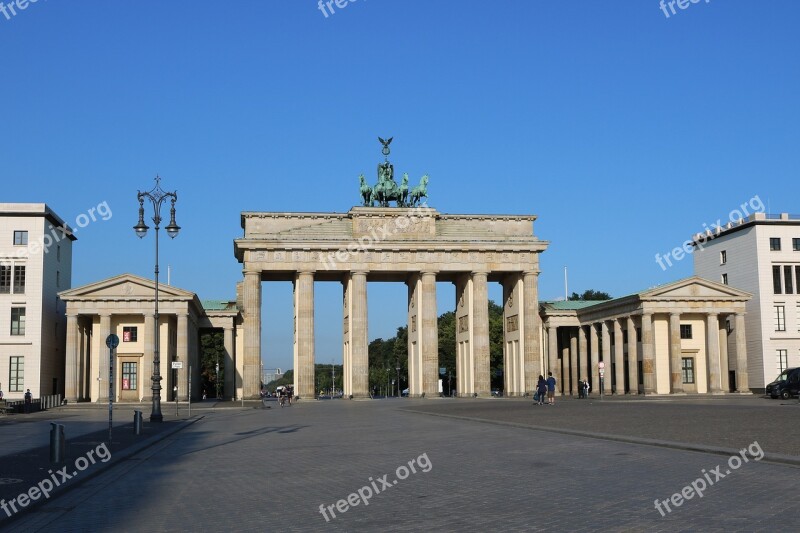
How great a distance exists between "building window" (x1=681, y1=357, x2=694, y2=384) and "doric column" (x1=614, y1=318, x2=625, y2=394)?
5.31 m

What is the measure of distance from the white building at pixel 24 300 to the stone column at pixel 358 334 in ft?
82.6

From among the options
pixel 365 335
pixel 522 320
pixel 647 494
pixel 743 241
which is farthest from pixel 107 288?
pixel 647 494

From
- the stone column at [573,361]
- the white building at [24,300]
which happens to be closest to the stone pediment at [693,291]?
the stone column at [573,361]

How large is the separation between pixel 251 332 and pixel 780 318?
46.8 metres

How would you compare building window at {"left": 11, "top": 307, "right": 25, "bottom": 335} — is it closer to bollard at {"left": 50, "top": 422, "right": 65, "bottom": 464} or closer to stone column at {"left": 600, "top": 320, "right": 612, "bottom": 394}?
stone column at {"left": 600, "top": 320, "right": 612, "bottom": 394}

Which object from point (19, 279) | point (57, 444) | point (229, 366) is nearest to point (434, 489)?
point (57, 444)

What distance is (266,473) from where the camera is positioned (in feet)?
61.1

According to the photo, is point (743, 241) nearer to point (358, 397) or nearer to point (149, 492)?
point (358, 397)

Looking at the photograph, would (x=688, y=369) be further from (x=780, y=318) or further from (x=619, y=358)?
(x=780, y=318)

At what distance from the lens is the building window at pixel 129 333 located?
2869 inches

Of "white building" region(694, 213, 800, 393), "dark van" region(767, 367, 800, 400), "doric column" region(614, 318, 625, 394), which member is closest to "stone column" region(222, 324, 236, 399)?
"doric column" region(614, 318, 625, 394)

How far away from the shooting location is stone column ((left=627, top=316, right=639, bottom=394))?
263ft

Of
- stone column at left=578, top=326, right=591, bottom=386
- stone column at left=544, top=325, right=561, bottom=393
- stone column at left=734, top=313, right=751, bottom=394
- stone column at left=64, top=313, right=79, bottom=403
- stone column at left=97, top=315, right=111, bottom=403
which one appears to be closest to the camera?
stone column at left=64, top=313, right=79, bottom=403

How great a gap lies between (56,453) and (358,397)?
60780mm
